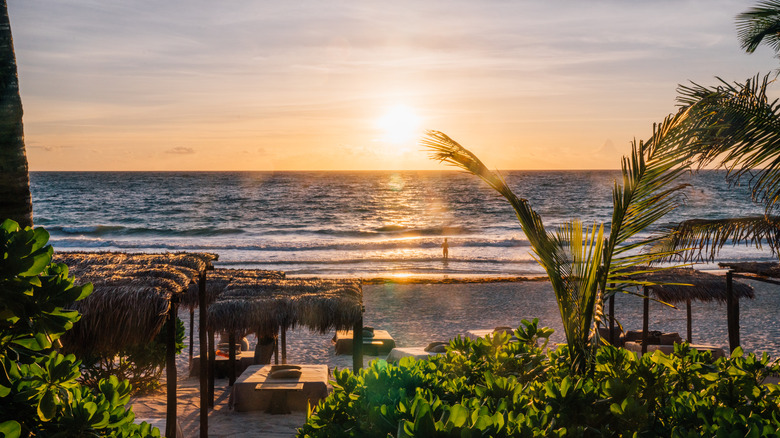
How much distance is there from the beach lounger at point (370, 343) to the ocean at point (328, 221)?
10.9 m

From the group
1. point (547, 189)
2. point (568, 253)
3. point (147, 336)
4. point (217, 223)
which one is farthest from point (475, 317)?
point (547, 189)

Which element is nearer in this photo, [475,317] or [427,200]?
[475,317]

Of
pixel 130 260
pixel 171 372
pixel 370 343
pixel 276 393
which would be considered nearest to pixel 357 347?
pixel 276 393

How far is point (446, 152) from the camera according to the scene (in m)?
3.57

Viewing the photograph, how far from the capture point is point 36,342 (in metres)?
1.63

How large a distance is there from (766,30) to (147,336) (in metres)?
8.08

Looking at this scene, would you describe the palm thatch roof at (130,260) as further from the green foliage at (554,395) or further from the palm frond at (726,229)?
the palm frond at (726,229)

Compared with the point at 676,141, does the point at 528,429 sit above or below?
below

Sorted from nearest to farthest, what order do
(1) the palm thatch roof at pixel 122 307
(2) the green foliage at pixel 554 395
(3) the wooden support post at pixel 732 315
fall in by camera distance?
(2) the green foliage at pixel 554 395 < (1) the palm thatch roof at pixel 122 307 < (3) the wooden support post at pixel 732 315

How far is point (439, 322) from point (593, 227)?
11.5m

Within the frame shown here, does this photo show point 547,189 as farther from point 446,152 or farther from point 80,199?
point 446,152

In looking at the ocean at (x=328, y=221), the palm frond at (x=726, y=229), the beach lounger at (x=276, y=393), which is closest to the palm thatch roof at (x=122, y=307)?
the beach lounger at (x=276, y=393)

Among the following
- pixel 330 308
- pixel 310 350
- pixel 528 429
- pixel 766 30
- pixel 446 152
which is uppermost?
pixel 766 30

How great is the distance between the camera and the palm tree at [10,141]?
10.7 feet
